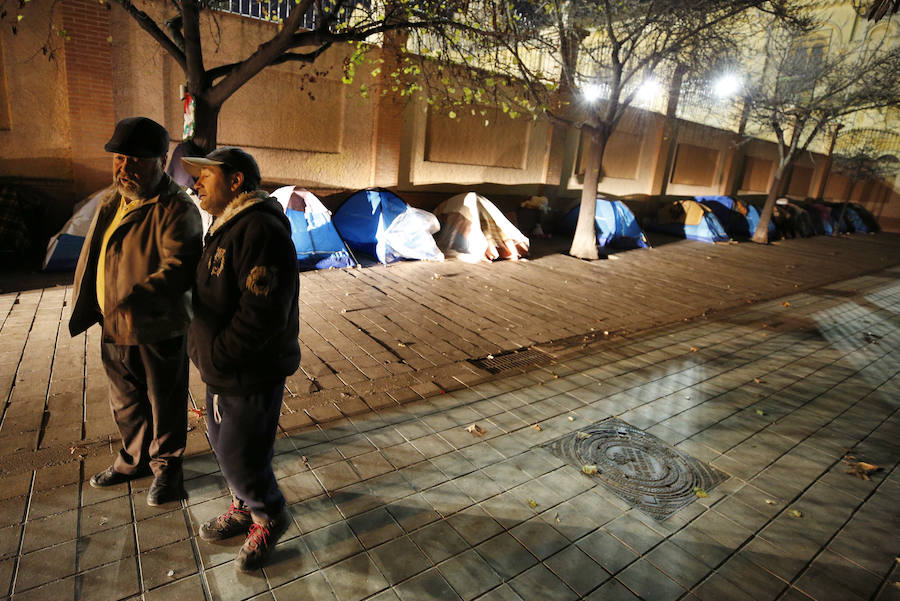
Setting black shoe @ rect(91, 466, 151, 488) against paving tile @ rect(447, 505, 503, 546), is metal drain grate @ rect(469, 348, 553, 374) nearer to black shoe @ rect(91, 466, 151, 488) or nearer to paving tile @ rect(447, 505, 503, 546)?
paving tile @ rect(447, 505, 503, 546)

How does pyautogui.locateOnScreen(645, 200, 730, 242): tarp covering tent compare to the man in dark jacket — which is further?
pyautogui.locateOnScreen(645, 200, 730, 242): tarp covering tent

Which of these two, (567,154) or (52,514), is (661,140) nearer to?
(567,154)

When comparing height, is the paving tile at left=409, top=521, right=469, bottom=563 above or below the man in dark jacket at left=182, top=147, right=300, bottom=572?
below

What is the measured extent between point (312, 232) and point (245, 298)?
7119 millimetres

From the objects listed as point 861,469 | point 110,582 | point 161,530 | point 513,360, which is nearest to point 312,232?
point 513,360

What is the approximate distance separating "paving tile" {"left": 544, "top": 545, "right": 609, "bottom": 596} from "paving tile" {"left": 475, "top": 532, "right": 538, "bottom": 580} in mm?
126

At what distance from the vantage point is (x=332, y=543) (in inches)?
111

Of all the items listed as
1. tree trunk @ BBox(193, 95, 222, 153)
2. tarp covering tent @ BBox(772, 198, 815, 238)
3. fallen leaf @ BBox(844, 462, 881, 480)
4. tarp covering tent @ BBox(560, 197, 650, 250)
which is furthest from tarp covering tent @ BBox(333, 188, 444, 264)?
tarp covering tent @ BBox(772, 198, 815, 238)

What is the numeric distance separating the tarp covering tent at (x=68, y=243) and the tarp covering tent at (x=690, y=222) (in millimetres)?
16615

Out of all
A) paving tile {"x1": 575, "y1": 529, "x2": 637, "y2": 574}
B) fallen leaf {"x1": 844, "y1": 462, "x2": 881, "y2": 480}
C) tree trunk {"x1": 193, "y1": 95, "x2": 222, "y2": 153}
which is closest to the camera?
paving tile {"x1": 575, "y1": 529, "x2": 637, "y2": 574}

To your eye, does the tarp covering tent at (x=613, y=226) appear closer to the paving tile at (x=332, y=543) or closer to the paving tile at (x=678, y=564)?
the paving tile at (x=678, y=564)

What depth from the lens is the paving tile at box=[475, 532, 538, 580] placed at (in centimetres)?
273

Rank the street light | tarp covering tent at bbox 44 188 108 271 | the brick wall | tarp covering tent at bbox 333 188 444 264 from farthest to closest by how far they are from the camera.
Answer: the street light, tarp covering tent at bbox 333 188 444 264, the brick wall, tarp covering tent at bbox 44 188 108 271

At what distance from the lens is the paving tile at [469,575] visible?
2.58m
